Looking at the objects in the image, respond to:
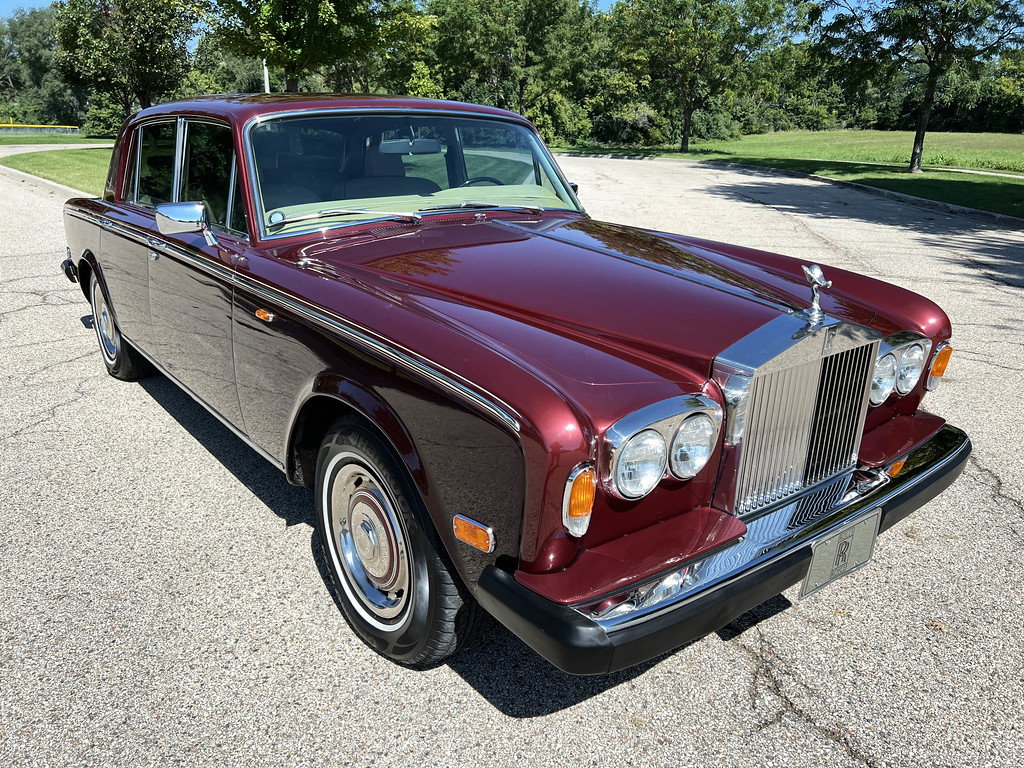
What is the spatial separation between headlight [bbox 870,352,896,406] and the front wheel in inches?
63.2

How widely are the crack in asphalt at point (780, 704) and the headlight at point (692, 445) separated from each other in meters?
0.82

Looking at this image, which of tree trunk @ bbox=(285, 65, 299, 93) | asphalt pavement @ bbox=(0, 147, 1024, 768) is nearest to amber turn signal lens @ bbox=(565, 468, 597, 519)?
asphalt pavement @ bbox=(0, 147, 1024, 768)

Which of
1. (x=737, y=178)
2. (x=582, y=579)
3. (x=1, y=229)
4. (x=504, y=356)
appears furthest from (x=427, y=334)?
(x=737, y=178)

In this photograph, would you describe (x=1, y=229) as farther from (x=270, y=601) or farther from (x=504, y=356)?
(x=504, y=356)

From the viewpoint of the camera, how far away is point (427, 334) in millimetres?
2195

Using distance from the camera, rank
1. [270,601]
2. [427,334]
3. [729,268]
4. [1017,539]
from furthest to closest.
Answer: [1017,539] → [729,268] → [270,601] → [427,334]

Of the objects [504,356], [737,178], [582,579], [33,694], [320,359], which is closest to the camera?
[582,579]

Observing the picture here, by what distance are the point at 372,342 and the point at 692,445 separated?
3.21 feet

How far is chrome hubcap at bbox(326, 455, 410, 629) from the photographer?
2381 mm

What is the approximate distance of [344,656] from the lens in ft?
8.35

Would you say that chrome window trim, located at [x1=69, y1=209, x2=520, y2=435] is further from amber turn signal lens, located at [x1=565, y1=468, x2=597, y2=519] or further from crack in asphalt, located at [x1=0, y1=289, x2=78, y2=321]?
crack in asphalt, located at [x1=0, y1=289, x2=78, y2=321]

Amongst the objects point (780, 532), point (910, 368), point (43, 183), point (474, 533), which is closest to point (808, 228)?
point (910, 368)

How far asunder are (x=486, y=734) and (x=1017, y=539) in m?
2.49

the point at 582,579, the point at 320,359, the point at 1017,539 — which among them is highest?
the point at 320,359
